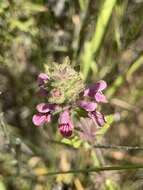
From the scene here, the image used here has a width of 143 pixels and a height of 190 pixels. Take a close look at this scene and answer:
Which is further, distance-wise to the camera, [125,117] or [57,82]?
[125,117]

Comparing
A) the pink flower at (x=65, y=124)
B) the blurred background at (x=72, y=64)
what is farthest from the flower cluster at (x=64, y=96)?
the blurred background at (x=72, y=64)

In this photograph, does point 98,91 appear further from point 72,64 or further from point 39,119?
point 72,64

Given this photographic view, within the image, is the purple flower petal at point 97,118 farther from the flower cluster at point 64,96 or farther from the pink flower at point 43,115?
the pink flower at point 43,115

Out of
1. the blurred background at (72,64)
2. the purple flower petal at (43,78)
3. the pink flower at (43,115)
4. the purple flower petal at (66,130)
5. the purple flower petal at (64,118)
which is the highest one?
the blurred background at (72,64)

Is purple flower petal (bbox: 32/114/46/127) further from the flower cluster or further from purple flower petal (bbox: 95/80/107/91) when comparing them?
purple flower petal (bbox: 95/80/107/91)

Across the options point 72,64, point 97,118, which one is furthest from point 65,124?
point 72,64

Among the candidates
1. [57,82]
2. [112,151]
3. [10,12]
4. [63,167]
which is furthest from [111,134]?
[57,82]

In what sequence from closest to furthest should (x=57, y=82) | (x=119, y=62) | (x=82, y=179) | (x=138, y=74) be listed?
(x=57, y=82) → (x=82, y=179) → (x=119, y=62) → (x=138, y=74)

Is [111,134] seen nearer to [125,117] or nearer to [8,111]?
[125,117]
